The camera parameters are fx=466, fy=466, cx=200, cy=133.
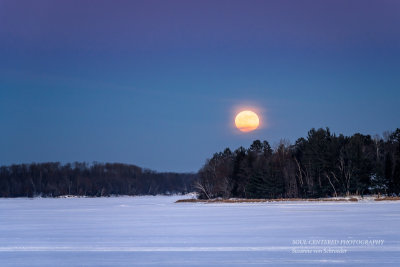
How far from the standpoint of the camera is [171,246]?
1593 cm

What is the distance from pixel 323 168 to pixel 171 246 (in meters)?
56.2

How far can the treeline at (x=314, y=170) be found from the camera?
211ft

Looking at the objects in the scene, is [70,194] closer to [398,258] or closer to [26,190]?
[26,190]

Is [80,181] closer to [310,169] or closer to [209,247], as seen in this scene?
[310,169]

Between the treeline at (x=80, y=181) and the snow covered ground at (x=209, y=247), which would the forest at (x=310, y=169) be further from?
the treeline at (x=80, y=181)

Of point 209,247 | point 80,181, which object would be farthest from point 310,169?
point 80,181

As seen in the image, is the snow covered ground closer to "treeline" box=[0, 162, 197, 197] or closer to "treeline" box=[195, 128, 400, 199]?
"treeline" box=[195, 128, 400, 199]

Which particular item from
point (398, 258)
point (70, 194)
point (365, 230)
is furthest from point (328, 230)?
point (70, 194)

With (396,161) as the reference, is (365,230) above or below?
below

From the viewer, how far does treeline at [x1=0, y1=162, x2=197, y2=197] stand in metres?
155

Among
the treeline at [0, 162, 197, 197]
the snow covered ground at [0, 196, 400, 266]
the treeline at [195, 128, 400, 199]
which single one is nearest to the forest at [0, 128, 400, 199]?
the treeline at [195, 128, 400, 199]

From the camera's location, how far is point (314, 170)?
7138 cm

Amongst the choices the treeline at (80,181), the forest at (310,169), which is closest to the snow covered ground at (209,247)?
the forest at (310,169)

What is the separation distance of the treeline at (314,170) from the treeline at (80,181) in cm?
6664
